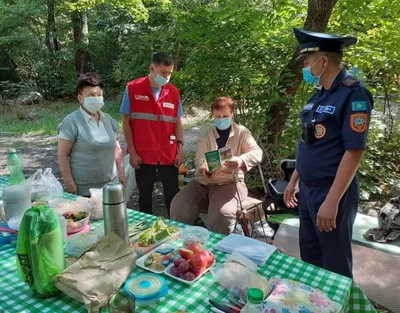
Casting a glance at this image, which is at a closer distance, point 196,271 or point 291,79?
point 196,271

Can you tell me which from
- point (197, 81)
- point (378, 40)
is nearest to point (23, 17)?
point (197, 81)

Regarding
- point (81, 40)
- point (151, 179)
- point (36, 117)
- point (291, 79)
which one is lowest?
point (36, 117)

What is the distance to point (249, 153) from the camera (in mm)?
2859

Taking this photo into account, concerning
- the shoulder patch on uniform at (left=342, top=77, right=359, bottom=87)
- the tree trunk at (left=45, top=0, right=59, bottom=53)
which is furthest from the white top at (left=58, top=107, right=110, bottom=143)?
the tree trunk at (left=45, top=0, right=59, bottom=53)

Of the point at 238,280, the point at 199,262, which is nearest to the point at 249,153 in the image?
the point at 199,262

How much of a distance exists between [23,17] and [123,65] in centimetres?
507

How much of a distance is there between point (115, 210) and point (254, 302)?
70 cm

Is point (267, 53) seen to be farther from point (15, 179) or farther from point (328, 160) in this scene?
point (15, 179)

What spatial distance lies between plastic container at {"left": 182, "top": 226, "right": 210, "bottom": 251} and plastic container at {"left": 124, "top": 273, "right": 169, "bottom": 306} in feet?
0.81

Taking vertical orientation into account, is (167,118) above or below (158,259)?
above

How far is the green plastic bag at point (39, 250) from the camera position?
1218 mm

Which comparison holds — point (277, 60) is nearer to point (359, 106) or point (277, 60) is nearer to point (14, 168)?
point (359, 106)

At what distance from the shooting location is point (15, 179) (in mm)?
2010

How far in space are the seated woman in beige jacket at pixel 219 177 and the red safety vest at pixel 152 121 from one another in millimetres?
456
